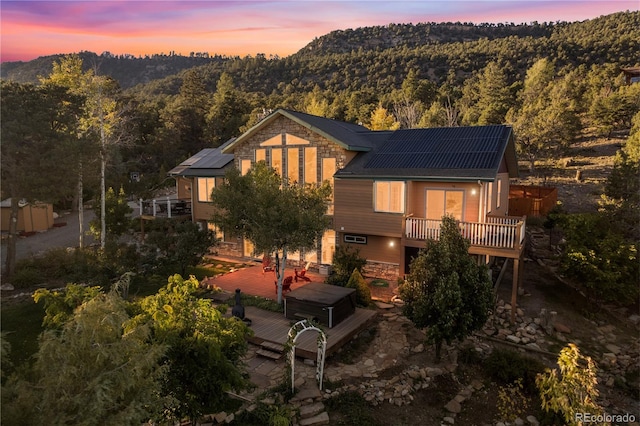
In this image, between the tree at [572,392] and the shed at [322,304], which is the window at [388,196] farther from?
the tree at [572,392]

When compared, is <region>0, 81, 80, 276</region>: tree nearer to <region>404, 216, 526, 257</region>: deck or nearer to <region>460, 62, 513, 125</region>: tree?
<region>404, 216, 526, 257</region>: deck

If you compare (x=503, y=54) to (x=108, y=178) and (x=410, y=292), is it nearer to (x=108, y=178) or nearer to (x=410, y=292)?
(x=108, y=178)

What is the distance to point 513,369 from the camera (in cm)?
1098

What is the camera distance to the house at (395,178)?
16.4 m

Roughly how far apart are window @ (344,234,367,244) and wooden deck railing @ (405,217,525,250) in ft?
9.06

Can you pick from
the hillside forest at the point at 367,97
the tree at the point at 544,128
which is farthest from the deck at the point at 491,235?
the tree at the point at 544,128

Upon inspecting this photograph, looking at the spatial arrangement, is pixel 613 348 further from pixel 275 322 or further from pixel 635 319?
pixel 275 322

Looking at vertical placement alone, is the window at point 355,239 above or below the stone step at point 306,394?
above

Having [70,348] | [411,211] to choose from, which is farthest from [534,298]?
[70,348]

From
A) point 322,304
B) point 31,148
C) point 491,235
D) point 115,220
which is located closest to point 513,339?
point 491,235

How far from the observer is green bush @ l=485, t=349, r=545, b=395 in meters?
10.9

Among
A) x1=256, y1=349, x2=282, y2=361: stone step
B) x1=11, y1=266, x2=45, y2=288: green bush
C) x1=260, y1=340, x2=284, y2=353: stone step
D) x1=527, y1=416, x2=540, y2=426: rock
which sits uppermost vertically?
x1=11, y1=266, x2=45, y2=288: green bush

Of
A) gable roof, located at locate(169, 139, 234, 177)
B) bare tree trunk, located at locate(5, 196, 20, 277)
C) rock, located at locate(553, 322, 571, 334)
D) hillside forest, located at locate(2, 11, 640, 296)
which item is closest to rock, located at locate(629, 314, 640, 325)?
rock, located at locate(553, 322, 571, 334)

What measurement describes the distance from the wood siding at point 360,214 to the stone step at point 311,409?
9.70m
